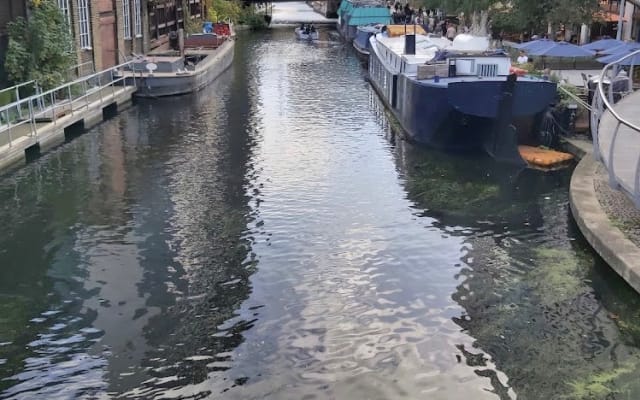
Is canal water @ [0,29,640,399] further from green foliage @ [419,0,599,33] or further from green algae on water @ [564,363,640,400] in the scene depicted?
green foliage @ [419,0,599,33]

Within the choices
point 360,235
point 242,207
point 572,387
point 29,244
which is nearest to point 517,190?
point 360,235

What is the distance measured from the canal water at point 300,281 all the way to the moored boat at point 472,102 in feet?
2.02

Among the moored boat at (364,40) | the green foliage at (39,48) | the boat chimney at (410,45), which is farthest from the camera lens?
the moored boat at (364,40)

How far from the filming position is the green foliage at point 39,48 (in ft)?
69.1

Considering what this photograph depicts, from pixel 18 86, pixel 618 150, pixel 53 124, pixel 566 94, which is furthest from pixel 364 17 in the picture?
pixel 618 150

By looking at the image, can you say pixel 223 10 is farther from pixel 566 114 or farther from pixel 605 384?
pixel 605 384

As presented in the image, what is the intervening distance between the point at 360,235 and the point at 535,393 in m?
5.55

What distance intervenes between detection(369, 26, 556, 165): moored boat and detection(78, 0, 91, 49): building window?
12.4 metres

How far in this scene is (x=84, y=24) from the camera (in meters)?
27.4

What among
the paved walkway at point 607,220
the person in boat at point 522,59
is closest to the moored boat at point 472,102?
the paved walkway at point 607,220

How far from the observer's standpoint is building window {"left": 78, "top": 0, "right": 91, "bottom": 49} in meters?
27.1

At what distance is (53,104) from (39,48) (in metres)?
2.08

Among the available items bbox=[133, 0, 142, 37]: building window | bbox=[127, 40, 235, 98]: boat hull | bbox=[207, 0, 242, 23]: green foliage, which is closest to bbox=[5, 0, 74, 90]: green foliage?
bbox=[127, 40, 235, 98]: boat hull

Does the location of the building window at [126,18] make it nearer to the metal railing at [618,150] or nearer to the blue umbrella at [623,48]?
the blue umbrella at [623,48]
